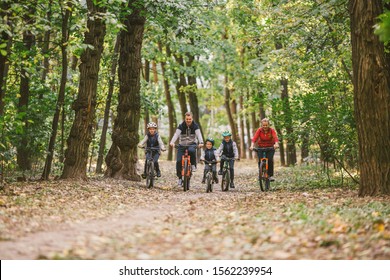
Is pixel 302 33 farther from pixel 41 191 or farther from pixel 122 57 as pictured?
pixel 41 191

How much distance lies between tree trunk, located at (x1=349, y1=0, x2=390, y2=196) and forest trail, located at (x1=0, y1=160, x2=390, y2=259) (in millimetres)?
735

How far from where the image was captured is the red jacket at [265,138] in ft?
49.1

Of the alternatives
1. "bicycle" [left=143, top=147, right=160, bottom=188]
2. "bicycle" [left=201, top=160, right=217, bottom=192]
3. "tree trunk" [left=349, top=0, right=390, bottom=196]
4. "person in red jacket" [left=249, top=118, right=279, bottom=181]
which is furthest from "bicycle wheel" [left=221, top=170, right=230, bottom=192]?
"tree trunk" [left=349, top=0, right=390, bottom=196]

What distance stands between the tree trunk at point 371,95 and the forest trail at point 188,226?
2.41 ft

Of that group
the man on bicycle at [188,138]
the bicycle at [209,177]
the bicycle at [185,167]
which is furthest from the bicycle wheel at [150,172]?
the bicycle at [209,177]

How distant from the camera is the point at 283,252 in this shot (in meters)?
6.25

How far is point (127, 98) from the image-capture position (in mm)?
17062

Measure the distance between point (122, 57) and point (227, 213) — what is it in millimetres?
8972

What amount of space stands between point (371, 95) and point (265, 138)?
15.0ft

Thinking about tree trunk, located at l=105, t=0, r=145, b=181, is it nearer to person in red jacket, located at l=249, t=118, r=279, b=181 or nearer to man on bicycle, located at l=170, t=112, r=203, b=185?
man on bicycle, located at l=170, t=112, r=203, b=185

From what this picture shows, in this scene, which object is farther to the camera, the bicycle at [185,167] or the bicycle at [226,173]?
the bicycle at [226,173]

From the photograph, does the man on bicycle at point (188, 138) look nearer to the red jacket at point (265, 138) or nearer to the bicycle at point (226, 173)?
the bicycle at point (226, 173)

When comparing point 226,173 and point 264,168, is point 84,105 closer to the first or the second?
point 226,173

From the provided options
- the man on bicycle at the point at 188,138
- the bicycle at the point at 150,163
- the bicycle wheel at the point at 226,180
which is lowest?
the bicycle wheel at the point at 226,180
